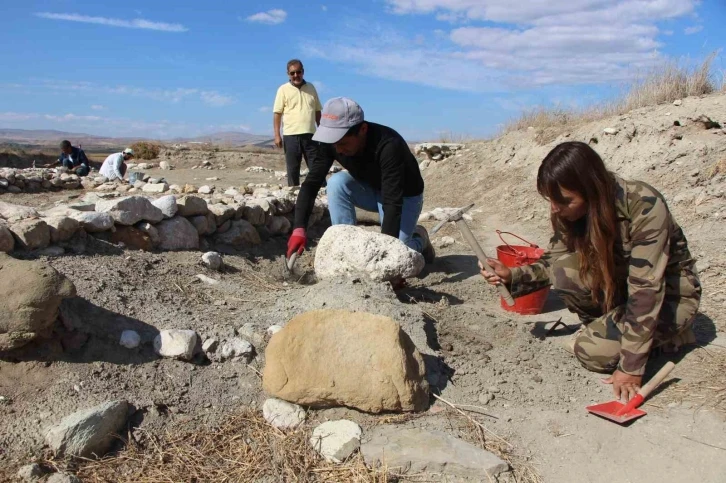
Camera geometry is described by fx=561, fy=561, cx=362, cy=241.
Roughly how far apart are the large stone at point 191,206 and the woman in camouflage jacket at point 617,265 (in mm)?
3130

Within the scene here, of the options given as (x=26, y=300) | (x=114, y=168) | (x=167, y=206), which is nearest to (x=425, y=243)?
(x=167, y=206)

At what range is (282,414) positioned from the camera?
2617 millimetres

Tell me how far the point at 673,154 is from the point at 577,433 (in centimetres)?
585

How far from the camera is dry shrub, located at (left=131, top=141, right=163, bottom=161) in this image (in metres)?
16.9

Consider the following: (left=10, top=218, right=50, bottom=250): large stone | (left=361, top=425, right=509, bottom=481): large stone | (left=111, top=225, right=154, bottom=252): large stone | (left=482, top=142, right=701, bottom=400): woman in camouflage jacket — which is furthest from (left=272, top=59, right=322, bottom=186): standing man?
(left=361, top=425, right=509, bottom=481): large stone

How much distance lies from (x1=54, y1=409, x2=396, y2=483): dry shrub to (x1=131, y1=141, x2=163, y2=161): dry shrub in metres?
15.7

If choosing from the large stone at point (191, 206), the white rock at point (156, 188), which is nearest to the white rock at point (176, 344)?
the large stone at point (191, 206)

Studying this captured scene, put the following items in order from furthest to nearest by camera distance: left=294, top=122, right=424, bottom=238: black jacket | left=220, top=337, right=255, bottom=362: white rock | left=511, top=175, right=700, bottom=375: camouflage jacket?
left=294, top=122, right=424, bottom=238: black jacket → left=220, top=337, right=255, bottom=362: white rock → left=511, top=175, right=700, bottom=375: camouflage jacket

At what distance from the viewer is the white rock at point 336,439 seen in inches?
93.5

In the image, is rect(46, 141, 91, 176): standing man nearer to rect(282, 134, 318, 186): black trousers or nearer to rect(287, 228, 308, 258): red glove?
rect(282, 134, 318, 186): black trousers

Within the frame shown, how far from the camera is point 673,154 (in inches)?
Answer: 282

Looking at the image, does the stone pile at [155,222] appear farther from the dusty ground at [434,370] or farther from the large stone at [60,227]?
the dusty ground at [434,370]

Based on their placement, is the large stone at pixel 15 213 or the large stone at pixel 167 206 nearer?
the large stone at pixel 15 213

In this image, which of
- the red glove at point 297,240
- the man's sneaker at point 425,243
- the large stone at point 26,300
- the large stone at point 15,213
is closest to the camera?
the large stone at point 26,300
